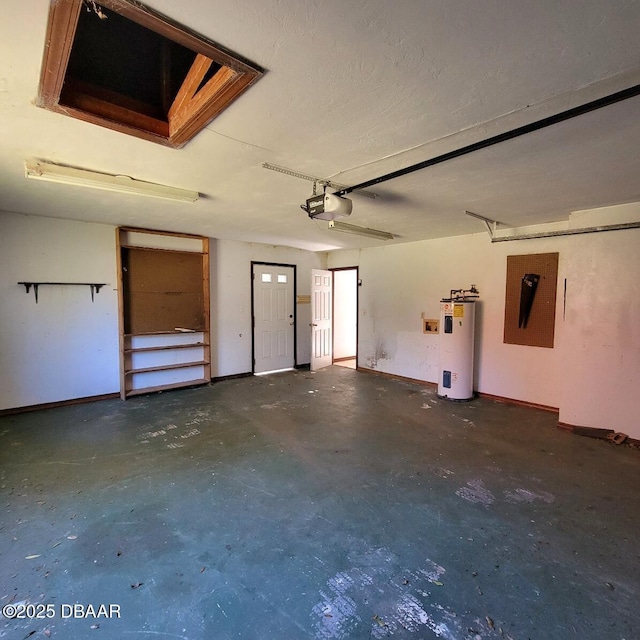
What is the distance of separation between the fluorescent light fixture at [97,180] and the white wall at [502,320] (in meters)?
3.85

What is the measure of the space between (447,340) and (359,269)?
249cm

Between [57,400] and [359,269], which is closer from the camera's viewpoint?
[57,400]

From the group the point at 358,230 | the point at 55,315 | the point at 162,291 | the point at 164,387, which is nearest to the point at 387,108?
the point at 358,230

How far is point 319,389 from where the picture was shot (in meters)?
5.44

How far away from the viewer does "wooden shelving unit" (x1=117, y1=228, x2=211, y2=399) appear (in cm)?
487

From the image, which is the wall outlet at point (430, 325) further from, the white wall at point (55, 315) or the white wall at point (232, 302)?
the white wall at point (55, 315)

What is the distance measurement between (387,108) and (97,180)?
2316mm

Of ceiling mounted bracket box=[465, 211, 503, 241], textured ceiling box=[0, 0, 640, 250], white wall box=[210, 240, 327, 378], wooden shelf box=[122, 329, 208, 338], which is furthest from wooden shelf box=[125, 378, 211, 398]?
ceiling mounted bracket box=[465, 211, 503, 241]

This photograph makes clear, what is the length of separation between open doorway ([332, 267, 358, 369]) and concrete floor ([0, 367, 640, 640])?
409 centimetres

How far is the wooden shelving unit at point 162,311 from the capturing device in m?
4.87

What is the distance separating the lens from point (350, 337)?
27.0ft

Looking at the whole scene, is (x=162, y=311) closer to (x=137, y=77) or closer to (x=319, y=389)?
(x=319, y=389)

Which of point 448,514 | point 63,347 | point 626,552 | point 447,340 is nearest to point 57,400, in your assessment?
point 63,347

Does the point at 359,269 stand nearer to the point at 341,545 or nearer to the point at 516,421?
the point at 516,421
